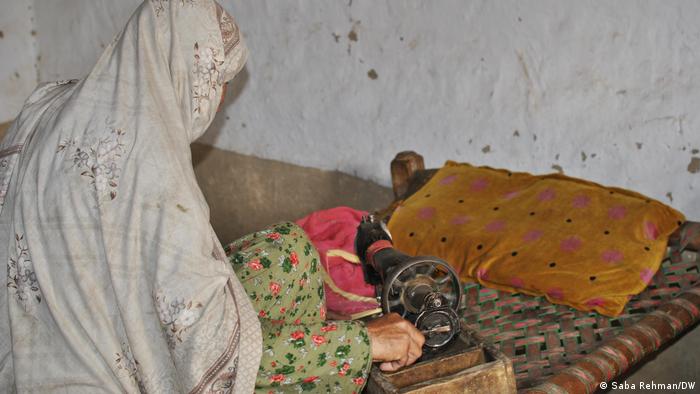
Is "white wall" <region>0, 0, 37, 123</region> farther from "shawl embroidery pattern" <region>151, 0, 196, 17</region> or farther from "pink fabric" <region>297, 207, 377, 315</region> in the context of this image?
"shawl embroidery pattern" <region>151, 0, 196, 17</region>

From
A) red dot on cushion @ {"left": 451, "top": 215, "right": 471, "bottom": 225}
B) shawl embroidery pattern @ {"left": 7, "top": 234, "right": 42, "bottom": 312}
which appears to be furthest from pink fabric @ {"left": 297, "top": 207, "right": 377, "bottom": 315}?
shawl embroidery pattern @ {"left": 7, "top": 234, "right": 42, "bottom": 312}

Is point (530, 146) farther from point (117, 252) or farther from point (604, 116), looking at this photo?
point (117, 252)

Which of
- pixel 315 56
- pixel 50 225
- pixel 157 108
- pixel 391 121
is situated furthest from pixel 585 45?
pixel 50 225

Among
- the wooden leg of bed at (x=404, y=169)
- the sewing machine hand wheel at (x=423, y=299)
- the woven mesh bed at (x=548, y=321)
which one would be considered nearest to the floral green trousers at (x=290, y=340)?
the sewing machine hand wheel at (x=423, y=299)

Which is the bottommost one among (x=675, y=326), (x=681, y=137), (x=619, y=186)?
(x=675, y=326)

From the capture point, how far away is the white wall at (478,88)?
2582 millimetres

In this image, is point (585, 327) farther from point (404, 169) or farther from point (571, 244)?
point (404, 169)

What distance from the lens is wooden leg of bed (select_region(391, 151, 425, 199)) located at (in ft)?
10.1

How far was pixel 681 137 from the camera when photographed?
256 cm

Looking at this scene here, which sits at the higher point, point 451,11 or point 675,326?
point 451,11

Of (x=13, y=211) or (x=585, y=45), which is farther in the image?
(x=585, y=45)

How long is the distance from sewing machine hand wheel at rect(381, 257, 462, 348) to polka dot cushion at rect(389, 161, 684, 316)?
0.63 metres

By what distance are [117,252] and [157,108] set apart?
0.30m

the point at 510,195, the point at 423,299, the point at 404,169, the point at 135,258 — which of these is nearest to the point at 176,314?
the point at 135,258
